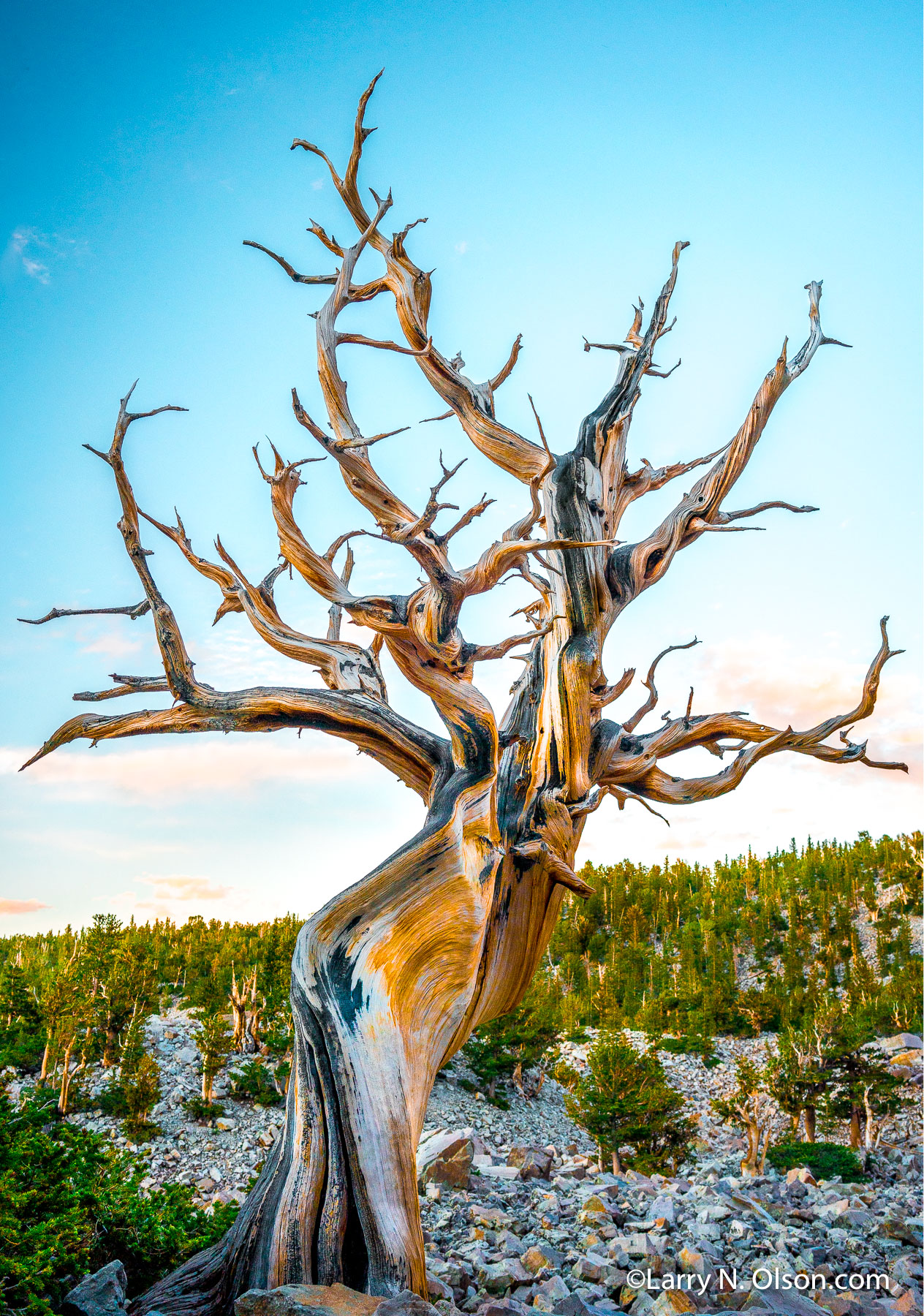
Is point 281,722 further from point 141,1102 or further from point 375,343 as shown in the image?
point 141,1102

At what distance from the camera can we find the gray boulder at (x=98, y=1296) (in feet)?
8.31

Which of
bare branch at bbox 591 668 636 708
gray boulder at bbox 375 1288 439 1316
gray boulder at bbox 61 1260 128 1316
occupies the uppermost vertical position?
bare branch at bbox 591 668 636 708

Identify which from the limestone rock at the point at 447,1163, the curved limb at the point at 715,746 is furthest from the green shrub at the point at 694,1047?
the curved limb at the point at 715,746

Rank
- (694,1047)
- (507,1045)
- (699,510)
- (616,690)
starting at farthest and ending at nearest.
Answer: (694,1047), (507,1045), (699,510), (616,690)

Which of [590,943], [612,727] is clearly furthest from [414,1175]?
[590,943]

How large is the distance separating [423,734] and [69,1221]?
250 centimetres

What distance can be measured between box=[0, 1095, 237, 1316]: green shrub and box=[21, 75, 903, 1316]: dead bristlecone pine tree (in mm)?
370

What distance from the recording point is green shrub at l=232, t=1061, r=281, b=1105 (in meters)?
9.97

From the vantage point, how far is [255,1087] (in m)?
9.95

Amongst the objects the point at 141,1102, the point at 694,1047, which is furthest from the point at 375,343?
the point at 694,1047

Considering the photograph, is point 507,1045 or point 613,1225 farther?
point 507,1045

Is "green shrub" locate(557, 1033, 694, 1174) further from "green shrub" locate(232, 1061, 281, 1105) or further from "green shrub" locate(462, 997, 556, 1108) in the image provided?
"green shrub" locate(232, 1061, 281, 1105)

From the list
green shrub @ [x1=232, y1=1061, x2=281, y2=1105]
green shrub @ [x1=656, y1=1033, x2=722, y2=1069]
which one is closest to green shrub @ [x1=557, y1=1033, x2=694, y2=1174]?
green shrub @ [x1=232, y1=1061, x2=281, y2=1105]

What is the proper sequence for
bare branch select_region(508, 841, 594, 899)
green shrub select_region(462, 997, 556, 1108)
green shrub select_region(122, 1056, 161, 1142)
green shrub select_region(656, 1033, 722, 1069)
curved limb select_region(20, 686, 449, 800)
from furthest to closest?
green shrub select_region(656, 1033, 722, 1069)
green shrub select_region(462, 997, 556, 1108)
green shrub select_region(122, 1056, 161, 1142)
bare branch select_region(508, 841, 594, 899)
curved limb select_region(20, 686, 449, 800)
